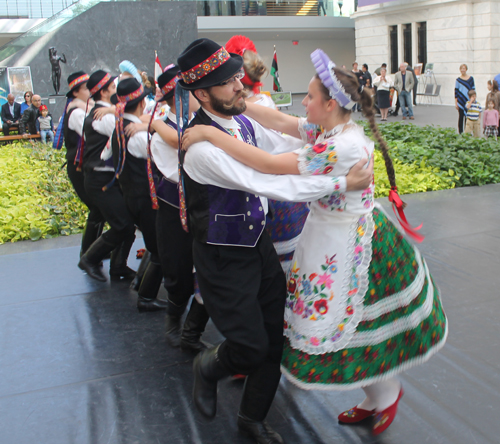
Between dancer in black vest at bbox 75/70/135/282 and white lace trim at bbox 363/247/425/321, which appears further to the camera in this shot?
dancer in black vest at bbox 75/70/135/282

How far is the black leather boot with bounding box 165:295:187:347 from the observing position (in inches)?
131

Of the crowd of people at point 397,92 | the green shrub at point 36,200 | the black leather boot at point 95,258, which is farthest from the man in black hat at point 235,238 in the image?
the crowd of people at point 397,92

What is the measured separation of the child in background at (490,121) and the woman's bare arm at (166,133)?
899cm

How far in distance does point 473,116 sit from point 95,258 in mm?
8788

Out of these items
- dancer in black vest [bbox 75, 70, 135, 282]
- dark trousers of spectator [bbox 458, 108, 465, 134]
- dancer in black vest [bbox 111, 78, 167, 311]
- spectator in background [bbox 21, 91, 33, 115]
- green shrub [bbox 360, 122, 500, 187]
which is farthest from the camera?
spectator in background [bbox 21, 91, 33, 115]

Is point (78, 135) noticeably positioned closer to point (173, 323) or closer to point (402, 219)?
point (173, 323)

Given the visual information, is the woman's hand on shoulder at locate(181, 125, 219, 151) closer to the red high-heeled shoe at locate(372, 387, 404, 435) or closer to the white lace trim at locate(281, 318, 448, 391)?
the white lace trim at locate(281, 318, 448, 391)

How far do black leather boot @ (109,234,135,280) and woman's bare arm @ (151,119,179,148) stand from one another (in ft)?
5.40

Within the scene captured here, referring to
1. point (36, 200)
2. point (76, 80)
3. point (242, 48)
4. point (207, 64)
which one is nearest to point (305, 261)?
point (207, 64)

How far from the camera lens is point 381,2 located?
2173 cm

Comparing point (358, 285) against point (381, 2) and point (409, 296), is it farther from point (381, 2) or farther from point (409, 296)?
point (381, 2)

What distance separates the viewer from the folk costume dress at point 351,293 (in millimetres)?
2119

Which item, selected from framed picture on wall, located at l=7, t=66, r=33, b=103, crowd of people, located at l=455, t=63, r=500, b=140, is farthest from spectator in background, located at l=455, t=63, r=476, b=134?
framed picture on wall, located at l=7, t=66, r=33, b=103

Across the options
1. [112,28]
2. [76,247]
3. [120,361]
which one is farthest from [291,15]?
[120,361]
